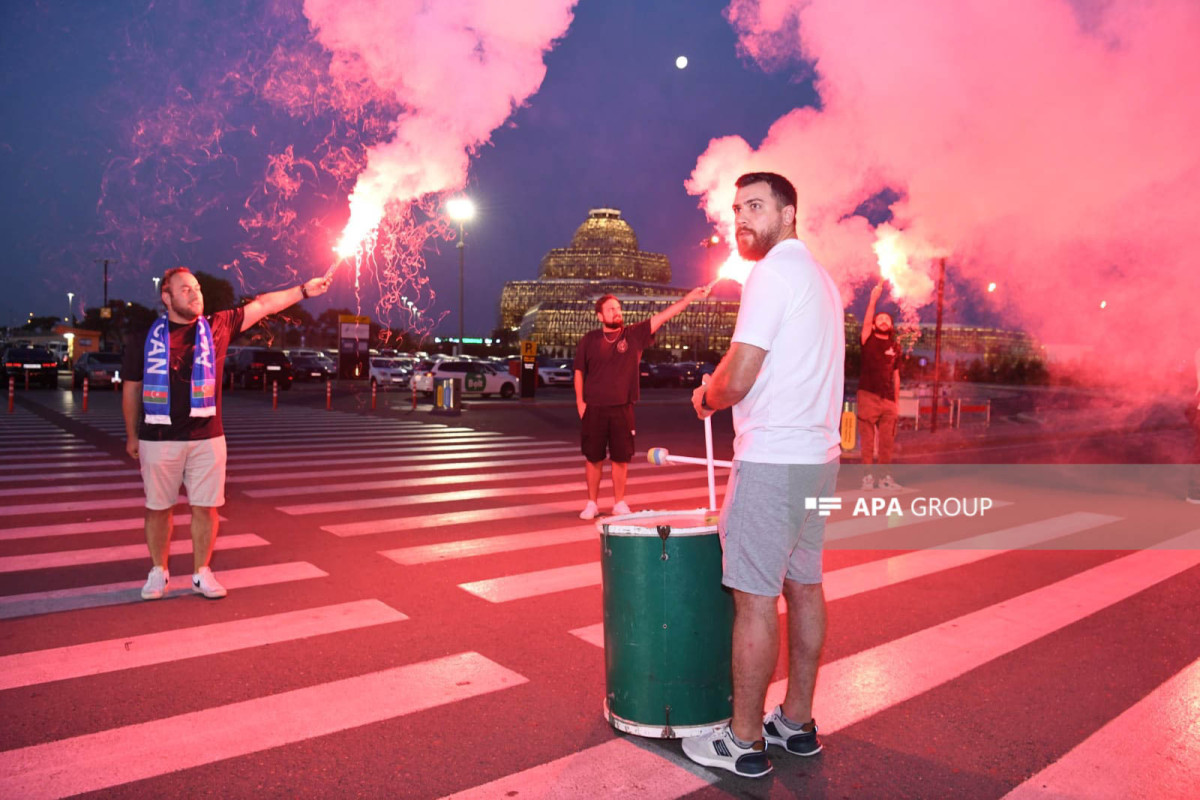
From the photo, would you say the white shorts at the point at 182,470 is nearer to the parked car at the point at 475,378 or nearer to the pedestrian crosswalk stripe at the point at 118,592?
the pedestrian crosswalk stripe at the point at 118,592

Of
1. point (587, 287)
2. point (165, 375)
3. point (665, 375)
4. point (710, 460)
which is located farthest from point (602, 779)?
point (587, 287)

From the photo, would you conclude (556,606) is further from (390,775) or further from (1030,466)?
(1030,466)

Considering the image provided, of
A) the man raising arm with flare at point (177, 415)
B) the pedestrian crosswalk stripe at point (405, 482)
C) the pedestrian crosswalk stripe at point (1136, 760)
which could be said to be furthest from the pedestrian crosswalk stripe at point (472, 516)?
the pedestrian crosswalk stripe at point (1136, 760)

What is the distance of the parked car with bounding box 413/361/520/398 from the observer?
3288 centimetres

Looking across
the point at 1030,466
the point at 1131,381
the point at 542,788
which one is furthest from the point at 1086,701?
the point at 1131,381

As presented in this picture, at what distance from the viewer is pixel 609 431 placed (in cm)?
814

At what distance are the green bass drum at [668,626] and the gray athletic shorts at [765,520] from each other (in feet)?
0.73

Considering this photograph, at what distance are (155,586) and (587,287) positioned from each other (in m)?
135

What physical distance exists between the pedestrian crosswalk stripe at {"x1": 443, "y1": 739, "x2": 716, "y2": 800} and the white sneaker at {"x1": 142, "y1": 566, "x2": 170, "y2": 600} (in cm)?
324

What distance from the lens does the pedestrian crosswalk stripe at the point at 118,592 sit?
17.4 feet

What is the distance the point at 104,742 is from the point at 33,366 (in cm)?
3621

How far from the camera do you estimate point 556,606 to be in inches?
216

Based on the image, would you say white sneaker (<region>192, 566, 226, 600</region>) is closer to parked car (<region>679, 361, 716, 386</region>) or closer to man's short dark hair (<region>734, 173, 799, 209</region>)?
man's short dark hair (<region>734, 173, 799, 209</region>)

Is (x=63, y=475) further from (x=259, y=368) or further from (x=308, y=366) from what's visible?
(x=308, y=366)
